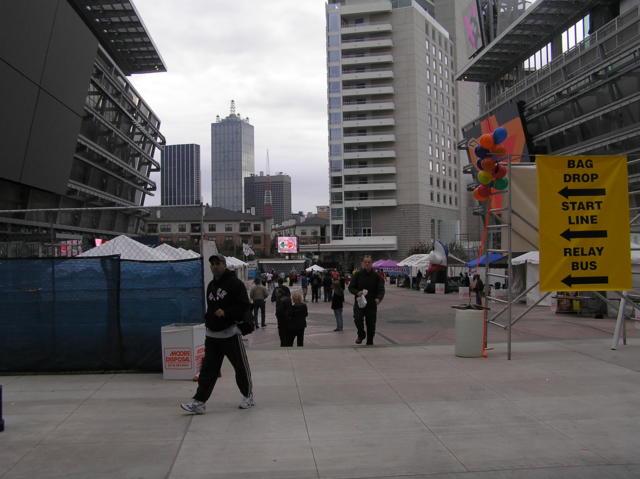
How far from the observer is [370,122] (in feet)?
298

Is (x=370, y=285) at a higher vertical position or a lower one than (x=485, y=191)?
lower

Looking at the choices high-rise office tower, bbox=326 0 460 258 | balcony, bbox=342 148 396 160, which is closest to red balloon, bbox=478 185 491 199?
high-rise office tower, bbox=326 0 460 258

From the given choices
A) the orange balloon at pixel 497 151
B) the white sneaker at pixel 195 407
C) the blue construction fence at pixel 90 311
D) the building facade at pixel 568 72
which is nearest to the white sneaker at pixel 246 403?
the white sneaker at pixel 195 407

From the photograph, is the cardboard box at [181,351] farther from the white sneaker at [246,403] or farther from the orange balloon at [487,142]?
the orange balloon at [487,142]

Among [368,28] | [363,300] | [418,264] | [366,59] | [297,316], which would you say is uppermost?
[368,28]

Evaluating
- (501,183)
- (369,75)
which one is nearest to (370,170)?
(369,75)

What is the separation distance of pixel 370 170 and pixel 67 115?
63511mm

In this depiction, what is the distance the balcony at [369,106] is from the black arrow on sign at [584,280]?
83996 millimetres

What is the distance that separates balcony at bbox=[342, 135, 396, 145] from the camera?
3565 inches

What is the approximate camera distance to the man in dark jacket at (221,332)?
6391 mm

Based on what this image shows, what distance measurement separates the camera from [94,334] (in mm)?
Result: 8555

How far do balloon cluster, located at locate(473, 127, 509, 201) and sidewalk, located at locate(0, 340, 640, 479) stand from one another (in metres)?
3.30

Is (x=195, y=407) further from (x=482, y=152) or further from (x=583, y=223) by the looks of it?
(x=482, y=152)

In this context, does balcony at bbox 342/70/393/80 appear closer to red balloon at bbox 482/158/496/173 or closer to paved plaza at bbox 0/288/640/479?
red balloon at bbox 482/158/496/173
